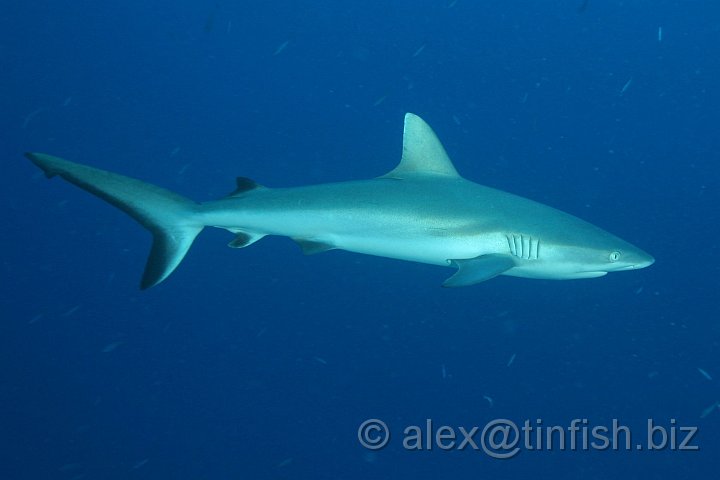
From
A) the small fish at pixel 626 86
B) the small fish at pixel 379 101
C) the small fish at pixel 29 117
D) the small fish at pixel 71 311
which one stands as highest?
the small fish at pixel 626 86

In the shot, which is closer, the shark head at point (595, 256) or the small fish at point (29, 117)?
the shark head at point (595, 256)

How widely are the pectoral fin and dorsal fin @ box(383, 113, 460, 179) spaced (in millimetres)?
946

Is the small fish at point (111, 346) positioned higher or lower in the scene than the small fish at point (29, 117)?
lower

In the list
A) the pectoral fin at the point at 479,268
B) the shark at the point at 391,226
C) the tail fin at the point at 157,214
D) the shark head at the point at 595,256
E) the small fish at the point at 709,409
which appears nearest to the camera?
the pectoral fin at the point at 479,268

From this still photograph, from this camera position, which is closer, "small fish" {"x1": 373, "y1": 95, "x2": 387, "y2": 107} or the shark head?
the shark head

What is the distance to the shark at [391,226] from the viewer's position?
4344mm

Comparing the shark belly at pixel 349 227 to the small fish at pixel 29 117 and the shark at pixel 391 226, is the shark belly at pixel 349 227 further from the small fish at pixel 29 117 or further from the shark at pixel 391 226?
the small fish at pixel 29 117

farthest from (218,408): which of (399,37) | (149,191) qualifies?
(399,37)

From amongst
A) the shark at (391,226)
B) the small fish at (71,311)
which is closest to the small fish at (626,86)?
the shark at (391,226)

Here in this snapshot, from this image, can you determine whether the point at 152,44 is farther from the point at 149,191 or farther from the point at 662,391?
the point at 662,391

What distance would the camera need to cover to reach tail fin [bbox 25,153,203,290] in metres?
4.12

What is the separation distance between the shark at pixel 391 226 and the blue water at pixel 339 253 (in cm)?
339

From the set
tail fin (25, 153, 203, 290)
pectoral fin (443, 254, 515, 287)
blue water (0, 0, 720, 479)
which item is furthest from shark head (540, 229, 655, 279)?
blue water (0, 0, 720, 479)

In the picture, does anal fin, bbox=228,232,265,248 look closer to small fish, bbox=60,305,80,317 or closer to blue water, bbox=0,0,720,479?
blue water, bbox=0,0,720,479
